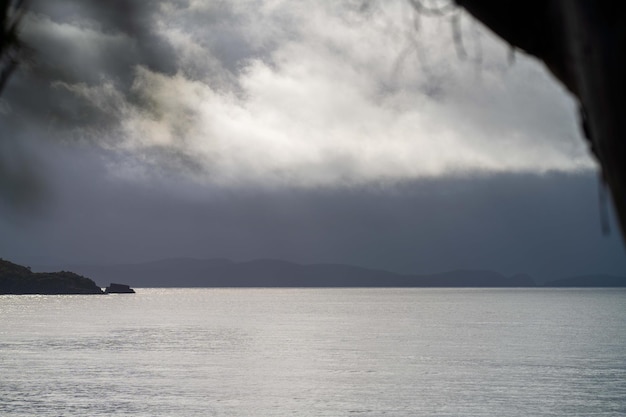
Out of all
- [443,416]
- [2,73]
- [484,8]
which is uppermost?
[484,8]

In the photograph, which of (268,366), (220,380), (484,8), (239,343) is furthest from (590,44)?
(239,343)

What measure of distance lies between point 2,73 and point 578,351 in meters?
115

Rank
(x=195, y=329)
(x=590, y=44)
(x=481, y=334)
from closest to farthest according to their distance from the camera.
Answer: (x=590, y=44), (x=481, y=334), (x=195, y=329)

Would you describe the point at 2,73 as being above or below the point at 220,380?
above

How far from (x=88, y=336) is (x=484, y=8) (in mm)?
150769

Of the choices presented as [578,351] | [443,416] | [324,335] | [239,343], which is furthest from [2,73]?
[324,335]

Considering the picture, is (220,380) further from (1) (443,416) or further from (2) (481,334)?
(2) (481,334)

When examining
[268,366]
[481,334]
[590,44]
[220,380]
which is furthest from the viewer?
[481,334]

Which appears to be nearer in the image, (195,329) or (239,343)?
(239,343)

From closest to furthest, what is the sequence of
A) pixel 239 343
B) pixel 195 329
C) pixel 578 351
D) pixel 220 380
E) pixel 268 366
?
1. pixel 220 380
2. pixel 268 366
3. pixel 578 351
4. pixel 239 343
5. pixel 195 329

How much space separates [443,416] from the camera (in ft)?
199

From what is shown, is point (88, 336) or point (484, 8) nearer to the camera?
point (484, 8)

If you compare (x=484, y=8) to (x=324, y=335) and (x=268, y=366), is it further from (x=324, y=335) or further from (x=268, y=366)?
(x=324, y=335)

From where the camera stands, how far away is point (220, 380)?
275 feet
